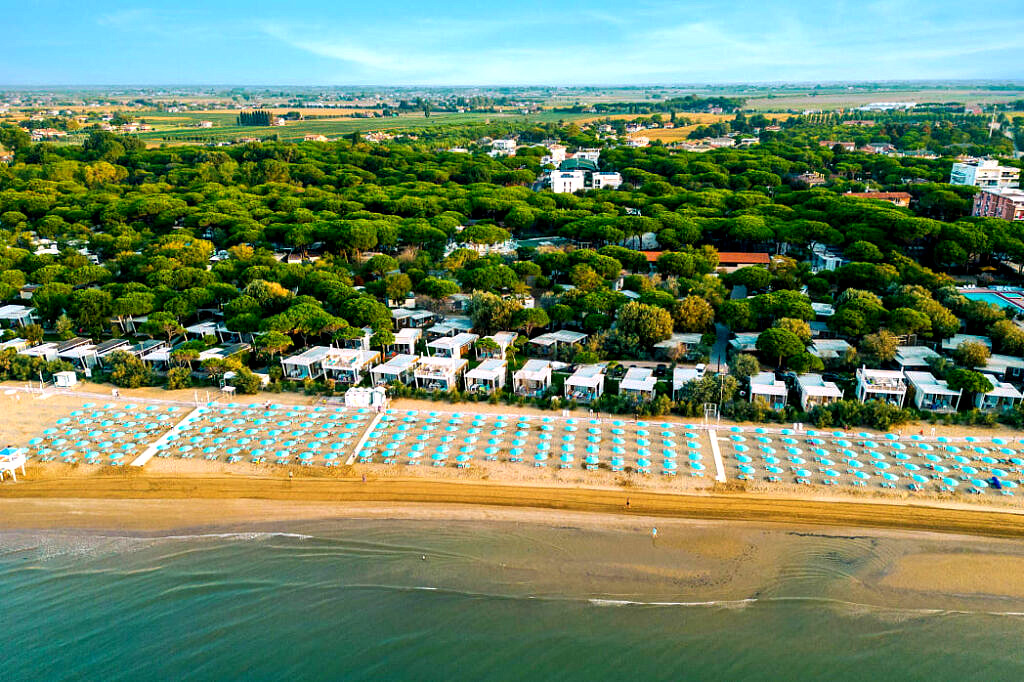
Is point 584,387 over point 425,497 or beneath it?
over

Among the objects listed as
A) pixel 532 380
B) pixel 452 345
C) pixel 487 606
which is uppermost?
pixel 452 345

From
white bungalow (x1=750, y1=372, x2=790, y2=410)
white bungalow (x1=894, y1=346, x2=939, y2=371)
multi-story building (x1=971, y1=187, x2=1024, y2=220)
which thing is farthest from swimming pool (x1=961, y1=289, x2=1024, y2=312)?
white bungalow (x1=750, y1=372, x2=790, y2=410)

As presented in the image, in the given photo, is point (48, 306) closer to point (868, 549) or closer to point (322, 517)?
point (322, 517)

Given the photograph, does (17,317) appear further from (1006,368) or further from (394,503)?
(1006,368)

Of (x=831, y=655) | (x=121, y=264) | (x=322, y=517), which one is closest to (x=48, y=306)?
(x=121, y=264)

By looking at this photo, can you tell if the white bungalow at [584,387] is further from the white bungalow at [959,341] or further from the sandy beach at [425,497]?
the white bungalow at [959,341]

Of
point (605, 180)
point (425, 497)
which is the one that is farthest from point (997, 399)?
point (605, 180)

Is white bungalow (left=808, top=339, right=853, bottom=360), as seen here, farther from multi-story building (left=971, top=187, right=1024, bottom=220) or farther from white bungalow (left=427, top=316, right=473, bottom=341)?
multi-story building (left=971, top=187, right=1024, bottom=220)
